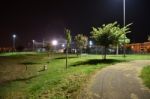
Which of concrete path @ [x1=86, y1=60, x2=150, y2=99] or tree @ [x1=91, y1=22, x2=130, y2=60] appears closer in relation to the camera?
concrete path @ [x1=86, y1=60, x2=150, y2=99]

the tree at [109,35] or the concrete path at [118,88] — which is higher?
the tree at [109,35]

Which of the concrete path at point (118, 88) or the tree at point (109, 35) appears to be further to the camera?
the tree at point (109, 35)

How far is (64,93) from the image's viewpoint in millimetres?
14781

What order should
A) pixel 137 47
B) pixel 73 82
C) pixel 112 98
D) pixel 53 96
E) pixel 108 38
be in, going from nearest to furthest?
pixel 112 98, pixel 53 96, pixel 73 82, pixel 108 38, pixel 137 47

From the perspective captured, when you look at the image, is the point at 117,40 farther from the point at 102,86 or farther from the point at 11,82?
the point at 102,86

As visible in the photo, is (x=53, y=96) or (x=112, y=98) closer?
(x=112, y=98)

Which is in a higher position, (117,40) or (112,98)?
(117,40)

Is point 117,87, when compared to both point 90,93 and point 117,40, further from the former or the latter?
point 117,40

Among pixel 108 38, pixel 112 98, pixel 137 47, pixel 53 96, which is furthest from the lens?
pixel 137 47

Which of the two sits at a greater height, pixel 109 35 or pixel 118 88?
pixel 109 35

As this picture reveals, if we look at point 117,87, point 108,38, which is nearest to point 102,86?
point 117,87

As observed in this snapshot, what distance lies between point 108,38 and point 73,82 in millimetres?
15106

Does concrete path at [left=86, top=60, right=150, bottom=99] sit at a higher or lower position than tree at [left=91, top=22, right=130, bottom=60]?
lower

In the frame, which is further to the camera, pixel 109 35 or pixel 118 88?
pixel 109 35
